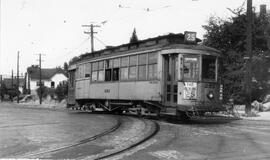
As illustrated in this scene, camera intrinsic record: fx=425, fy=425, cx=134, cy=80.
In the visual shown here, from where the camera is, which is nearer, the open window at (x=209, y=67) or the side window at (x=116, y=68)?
the open window at (x=209, y=67)

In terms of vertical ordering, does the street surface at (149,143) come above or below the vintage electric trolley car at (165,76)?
below

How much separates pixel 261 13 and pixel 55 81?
8060 centimetres

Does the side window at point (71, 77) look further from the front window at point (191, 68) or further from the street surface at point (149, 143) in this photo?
the street surface at point (149, 143)

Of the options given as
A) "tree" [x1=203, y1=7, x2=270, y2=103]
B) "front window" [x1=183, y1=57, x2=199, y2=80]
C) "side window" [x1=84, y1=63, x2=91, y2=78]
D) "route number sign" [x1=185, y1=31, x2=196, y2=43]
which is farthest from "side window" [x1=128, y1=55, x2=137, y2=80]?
"tree" [x1=203, y1=7, x2=270, y2=103]

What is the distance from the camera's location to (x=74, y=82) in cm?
2589

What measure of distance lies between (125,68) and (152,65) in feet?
7.11

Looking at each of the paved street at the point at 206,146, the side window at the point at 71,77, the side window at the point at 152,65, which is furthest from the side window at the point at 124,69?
the side window at the point at 71,77

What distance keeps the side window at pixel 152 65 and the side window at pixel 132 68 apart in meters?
A: 1.05

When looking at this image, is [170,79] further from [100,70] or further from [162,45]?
[100,70]

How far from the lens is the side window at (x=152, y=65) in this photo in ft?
55.9

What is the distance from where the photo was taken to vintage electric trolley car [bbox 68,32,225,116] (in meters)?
16.0

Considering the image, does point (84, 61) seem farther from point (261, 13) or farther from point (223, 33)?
point (261, 13)

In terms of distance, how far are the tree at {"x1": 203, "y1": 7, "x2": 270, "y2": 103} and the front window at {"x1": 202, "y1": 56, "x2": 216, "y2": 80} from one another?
10014mm

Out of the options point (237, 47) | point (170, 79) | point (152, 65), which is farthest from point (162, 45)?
point (237, 47)
